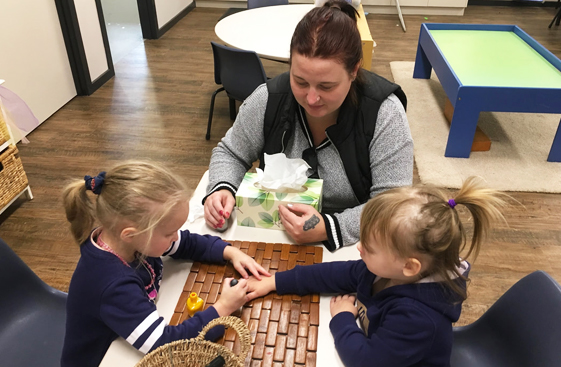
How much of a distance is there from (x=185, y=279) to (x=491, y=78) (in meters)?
2.57

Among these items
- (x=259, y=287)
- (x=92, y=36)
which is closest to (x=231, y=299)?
(x=259, y=287)

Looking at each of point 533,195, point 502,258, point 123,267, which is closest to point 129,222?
point 123,267

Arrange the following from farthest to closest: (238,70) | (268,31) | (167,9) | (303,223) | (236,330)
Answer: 1. (167,9)
2. (268,31)
3. (238,70)
4. (303,223)
5. (236,330)

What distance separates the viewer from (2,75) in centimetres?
291

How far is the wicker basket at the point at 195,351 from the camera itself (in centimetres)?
79

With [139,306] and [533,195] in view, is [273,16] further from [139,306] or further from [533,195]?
[139,306]

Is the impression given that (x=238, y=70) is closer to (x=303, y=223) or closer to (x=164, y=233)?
(x=303, y=223)

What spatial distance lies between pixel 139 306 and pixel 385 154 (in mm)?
766

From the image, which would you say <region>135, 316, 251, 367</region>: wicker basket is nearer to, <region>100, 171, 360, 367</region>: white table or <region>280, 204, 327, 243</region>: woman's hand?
<region>100, 171, 360, 367</region>: white table

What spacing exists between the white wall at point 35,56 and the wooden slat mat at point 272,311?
8.52 feet

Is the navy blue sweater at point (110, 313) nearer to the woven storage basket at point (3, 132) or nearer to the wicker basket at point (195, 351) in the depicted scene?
the wicker basket at point (195, 351)

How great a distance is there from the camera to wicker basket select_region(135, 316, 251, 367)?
2.60 feet

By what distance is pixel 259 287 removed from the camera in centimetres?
102

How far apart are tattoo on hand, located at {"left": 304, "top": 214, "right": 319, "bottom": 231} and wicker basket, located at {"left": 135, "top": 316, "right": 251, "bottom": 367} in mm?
387
